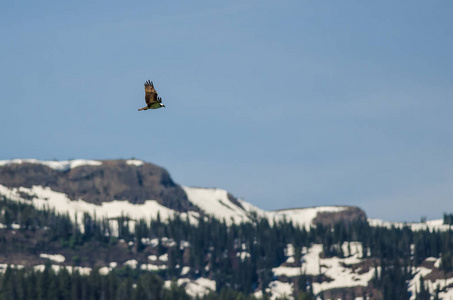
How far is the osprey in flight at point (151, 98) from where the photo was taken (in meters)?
57.1

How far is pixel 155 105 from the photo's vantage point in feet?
188

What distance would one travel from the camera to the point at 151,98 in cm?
5744

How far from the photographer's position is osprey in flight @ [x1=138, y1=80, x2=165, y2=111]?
2249 inches
